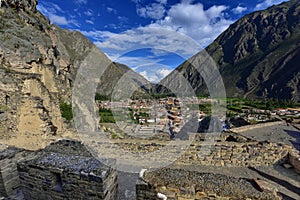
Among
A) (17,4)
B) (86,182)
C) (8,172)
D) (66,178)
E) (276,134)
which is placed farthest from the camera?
(17,4)

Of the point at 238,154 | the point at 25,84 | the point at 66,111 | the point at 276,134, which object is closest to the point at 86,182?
the point at 238,154

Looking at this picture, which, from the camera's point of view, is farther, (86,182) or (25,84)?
(25,84)

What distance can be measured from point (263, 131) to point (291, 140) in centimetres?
297

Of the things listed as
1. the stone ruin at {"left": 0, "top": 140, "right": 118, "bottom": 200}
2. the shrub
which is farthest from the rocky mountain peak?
the stone ruin at {"left": 0, "top": 140, "right": 118, "bottom": 200}

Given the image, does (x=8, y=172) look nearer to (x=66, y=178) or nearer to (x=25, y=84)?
(x=66, y=178)

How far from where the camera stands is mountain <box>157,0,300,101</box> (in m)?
103

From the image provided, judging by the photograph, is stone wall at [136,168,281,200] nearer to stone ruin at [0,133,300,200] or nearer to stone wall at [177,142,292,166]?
stone ruin at [0,133,300,200]

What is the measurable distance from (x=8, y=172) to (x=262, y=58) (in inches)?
6698

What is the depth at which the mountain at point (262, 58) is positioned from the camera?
10269 cm

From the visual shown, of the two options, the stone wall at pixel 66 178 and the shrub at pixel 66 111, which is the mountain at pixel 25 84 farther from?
the stone wall at pixel 66 178

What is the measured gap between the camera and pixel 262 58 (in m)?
139

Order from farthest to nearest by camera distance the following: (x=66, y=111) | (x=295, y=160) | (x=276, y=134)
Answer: (x=276, y=134), (x=66, y=111), (x=295, y=160)

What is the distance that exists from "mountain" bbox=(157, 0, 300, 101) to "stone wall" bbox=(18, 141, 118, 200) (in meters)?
74.8

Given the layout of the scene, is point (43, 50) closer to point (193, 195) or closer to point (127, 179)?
point (127, 179)
